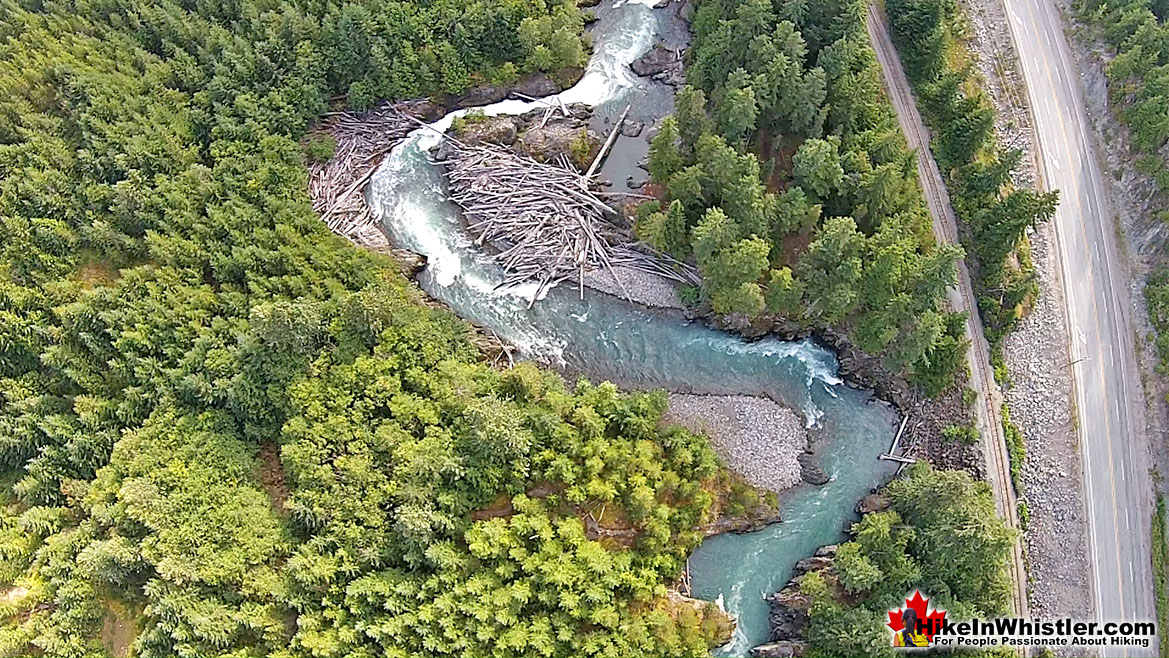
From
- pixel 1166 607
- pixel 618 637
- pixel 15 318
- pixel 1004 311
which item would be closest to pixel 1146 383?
pixel 1004 311

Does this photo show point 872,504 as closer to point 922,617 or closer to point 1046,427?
point 922,617

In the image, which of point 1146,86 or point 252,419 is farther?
point 1146,86

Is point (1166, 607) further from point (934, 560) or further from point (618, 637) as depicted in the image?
point (618, 637)

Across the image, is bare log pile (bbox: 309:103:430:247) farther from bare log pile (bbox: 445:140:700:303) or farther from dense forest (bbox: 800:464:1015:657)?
dense forest (bbox: 800:464:1015:657)

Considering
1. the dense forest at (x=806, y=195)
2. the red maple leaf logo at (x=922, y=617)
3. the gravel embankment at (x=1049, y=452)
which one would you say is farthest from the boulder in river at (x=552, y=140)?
the red maple leaf logo at (x=922, y=617)

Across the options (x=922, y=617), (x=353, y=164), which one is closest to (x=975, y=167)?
(x=922, y=617)
